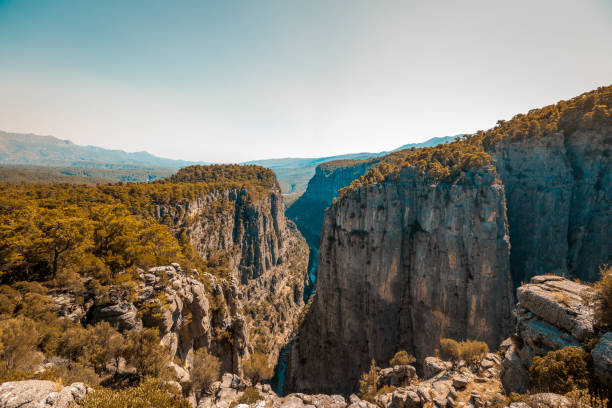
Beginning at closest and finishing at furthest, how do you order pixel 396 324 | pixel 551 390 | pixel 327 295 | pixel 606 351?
1. pixel 606 351
2. pixel 551 390
3. pixel 396 324
4. pixel 327 295

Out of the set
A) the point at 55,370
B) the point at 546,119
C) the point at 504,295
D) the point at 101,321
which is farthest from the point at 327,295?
the point at 546,119

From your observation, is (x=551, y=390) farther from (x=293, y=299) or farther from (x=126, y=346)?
(x=293, y=299)

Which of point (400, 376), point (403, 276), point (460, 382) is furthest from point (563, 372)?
point (403, 276)

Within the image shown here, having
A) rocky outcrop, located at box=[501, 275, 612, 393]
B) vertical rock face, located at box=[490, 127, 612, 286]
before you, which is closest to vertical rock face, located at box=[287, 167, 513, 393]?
vertical rock face, located at box=[490, 127, 612, 286]

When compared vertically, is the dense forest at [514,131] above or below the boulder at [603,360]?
above

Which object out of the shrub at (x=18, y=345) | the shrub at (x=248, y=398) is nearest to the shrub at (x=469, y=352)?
the shrub at (x=248, y=398)

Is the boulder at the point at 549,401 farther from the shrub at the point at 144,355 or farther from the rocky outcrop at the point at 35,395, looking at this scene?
the shrub at the point at 144,355
